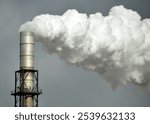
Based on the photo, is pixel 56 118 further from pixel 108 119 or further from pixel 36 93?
pixel 36 93

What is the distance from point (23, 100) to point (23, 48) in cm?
670

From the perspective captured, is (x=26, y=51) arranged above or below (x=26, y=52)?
above

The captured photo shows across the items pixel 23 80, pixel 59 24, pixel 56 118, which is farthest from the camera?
pixel 23 80

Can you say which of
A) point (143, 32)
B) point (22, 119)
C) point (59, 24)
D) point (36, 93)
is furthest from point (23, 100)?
point (22, 119)

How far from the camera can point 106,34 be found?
8638 centimetres

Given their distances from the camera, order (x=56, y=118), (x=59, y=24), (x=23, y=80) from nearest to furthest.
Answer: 1. (x=56, y=118)
2. (x=59, y=24)
3. (x=23, y=80)

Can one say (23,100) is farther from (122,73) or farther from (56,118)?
(56,118)

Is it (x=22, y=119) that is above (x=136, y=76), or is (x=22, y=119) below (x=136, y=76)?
below

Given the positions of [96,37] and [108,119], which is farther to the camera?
[96,37]

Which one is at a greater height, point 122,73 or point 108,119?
point 122,73

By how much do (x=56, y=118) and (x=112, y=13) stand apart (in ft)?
142

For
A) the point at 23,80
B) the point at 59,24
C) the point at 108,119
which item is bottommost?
the point at 108,119

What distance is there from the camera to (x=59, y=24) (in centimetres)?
8306

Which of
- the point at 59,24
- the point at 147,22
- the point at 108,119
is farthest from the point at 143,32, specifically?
the point at 108,119
